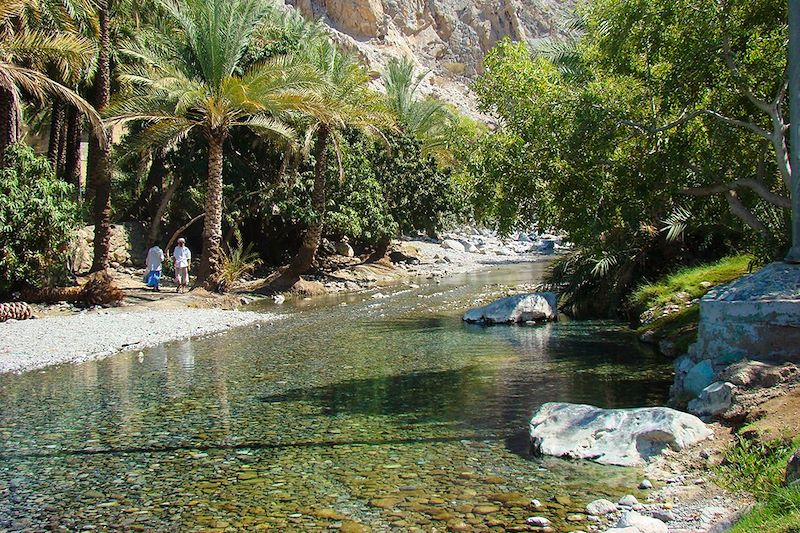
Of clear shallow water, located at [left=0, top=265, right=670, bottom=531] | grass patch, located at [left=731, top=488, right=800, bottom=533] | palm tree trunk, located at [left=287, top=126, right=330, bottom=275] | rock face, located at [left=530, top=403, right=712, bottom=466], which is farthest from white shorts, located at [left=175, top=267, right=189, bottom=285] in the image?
grass patch, located at [left=731, top=488, right=800, bottom=533]

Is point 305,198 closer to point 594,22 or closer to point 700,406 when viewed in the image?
point 594,22

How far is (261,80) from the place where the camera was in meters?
22.2

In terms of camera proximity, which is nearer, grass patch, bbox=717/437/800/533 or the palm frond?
grass patch, bbox=717/437/800/533

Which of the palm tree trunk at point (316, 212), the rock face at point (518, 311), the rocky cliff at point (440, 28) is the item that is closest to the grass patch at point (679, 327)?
the rock face at point (518, 311)

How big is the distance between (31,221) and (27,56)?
4021 millimetres

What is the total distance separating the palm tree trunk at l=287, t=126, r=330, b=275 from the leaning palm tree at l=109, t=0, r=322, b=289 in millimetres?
2674

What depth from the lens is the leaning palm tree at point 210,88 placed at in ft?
71.3

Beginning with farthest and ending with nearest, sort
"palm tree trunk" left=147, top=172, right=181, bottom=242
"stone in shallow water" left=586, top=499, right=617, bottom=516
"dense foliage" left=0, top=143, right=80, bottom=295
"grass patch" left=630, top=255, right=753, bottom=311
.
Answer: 1. "palm tree trunk" left=147, top=172, right=181, bottom=242
2. "dense foliage" left=0, top=143, right=80, bottom=295
3. "grass patch" left=630, top=255, right=753, bottom=311
4. "stone in shallow water" left=586, top=499, right=617, bottom=516

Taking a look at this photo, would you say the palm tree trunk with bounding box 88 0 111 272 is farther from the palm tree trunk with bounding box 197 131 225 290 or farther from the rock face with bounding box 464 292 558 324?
the rock face with bounding box 464 292 558 324

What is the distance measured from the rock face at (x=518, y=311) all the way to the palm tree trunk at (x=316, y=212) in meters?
10.1

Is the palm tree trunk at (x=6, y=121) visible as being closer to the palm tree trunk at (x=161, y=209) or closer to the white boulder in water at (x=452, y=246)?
the palm tree trunk at (x=161, y=209)

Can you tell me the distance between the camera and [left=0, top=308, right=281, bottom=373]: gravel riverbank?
528 inches

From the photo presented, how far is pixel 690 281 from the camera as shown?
49.5 feet

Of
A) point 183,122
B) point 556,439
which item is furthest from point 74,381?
point 183,122
